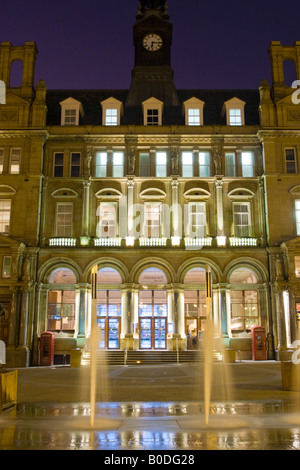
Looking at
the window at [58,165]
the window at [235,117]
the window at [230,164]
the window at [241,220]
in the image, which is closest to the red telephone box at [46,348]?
the window at [58,165]

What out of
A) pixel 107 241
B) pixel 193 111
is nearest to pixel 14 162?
pixel 107 241

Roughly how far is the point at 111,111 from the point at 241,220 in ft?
46.4

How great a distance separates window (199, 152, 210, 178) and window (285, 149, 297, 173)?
20.1 feet

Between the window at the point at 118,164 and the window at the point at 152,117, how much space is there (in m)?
3.89

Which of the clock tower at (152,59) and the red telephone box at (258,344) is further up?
the clock tower at (152,59)

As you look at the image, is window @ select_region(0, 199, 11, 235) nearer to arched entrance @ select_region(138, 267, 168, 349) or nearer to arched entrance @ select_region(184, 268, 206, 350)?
arched entrance @ select_region(138, 267, 168, 349)

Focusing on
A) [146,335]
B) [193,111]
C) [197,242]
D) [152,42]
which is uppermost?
[152,42]

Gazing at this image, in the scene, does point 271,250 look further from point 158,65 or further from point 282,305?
point 158,65

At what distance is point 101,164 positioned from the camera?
3778 centimetres

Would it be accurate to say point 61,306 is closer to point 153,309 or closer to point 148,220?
point 153,309

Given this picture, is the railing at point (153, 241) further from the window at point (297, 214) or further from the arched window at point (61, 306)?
the window at point (297, 214)

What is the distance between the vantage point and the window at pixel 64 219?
120ft

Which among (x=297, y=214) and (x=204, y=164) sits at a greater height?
(x=204, y=164)
